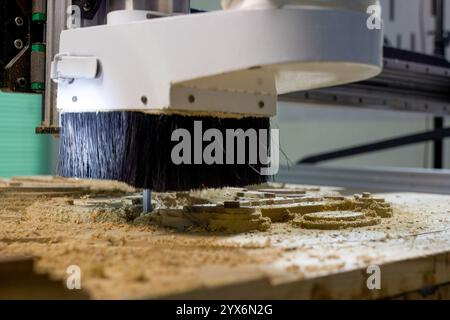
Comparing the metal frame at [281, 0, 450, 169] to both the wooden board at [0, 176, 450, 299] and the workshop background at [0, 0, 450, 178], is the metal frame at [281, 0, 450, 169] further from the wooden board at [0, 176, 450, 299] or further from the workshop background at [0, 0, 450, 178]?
the wooden board at [0, 176, 450, 299]

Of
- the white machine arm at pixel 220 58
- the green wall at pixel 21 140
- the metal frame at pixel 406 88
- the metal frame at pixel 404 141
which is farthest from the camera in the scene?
the green wall at pixel 21 140

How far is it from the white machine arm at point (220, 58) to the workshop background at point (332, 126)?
6.59ft

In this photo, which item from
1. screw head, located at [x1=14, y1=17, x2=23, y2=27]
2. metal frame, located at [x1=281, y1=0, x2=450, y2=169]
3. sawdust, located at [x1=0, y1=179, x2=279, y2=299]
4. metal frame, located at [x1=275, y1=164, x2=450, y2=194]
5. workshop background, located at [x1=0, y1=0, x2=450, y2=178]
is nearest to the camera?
sawdust, located at [x1=0, y1=179, x2=279, y2=299]

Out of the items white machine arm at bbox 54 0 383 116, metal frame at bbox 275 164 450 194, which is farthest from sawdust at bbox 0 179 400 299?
metal frame at bbox 275 164 450 194

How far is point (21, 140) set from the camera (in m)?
3.60

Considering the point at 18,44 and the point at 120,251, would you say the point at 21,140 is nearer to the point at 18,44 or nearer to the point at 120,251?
the point at 18,44

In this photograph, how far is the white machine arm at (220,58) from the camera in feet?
2.85

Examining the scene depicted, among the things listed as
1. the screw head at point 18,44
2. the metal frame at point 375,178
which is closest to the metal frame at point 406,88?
the metal frame at point 375,178

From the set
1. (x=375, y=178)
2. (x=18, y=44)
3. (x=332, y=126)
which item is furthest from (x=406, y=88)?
(x=332, y=126)

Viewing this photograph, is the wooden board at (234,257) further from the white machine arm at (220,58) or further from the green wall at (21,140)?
the green wall at (21,140)

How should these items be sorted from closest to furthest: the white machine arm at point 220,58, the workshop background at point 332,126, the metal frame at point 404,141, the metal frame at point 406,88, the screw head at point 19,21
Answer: the white machine arm at point 220,58 → the screw head at point 19,21 → the metal frame at point 406,88 → the metal frame at point 404,141 → the workshop background at point 332,126

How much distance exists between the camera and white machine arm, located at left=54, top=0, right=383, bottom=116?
2.85 ft

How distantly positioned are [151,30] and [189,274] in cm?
46

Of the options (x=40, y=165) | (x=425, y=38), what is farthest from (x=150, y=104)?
(x=40, y=165)
